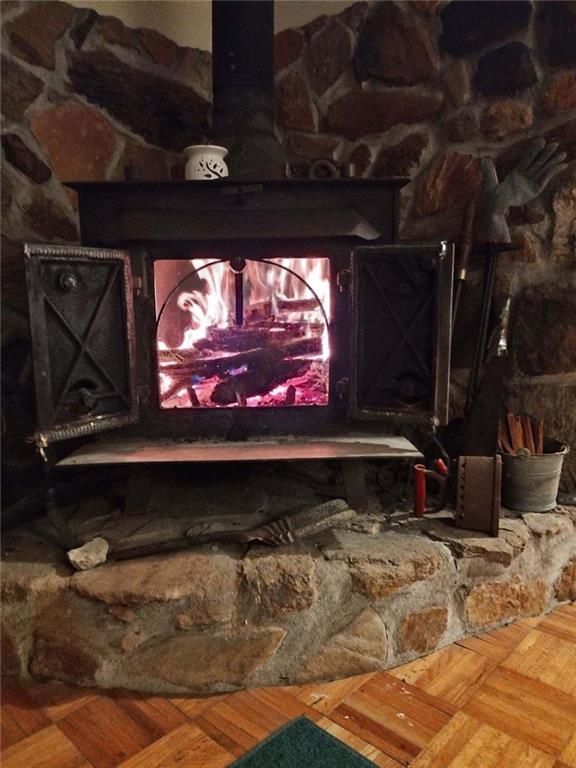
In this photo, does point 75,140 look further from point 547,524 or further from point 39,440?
point 547,524

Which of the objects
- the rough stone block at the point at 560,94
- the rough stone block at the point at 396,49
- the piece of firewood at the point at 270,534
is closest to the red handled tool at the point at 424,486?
the piece of firewood at the point at 270,534

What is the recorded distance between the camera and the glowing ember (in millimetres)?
1492

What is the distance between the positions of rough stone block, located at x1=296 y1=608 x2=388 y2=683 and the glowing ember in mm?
574

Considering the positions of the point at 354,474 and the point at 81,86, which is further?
the point at 81,86

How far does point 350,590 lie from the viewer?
3.97 feet

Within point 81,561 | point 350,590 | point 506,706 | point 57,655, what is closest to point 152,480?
point 81,561

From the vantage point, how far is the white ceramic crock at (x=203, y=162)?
143 cm

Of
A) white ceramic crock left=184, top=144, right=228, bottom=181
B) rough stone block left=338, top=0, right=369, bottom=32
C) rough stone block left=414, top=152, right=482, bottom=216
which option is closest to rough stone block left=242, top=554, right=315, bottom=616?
white ceramic crock left=184, top=144, right=228, bottom=181

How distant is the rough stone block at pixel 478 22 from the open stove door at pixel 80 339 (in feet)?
3.82

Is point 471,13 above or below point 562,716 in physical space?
above

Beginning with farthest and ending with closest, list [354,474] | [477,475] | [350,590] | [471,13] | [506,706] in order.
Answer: [471,13], [354,474], [477,475], [350,590], [506,706]

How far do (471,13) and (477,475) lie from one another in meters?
1.32

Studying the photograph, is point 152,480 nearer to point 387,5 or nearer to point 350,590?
point 350,590

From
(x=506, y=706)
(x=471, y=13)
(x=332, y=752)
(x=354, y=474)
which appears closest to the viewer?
(x=332, y=752)
